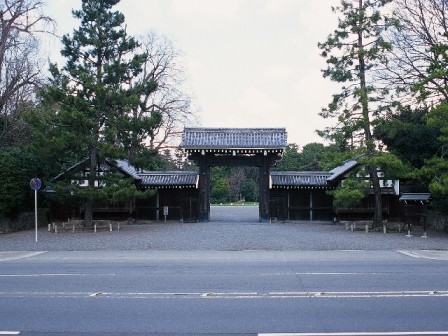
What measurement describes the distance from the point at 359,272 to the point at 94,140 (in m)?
18.6

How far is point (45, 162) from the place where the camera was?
28.9 m

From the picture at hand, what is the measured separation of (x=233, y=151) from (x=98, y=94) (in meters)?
11.9

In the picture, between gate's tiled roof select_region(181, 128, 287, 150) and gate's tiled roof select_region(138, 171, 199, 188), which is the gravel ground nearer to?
gate's tiled roof select_region(181, 128, 287, 150)

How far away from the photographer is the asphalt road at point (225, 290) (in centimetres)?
753

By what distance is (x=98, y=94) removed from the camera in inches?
1070

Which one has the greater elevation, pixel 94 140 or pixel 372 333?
pixel 94 140

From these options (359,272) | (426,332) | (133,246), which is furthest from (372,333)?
(133,246)

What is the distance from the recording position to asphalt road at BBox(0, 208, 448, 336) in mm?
7527

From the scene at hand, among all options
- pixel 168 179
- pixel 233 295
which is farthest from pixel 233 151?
pixel 233 295

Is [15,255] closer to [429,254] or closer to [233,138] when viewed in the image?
[429,254]

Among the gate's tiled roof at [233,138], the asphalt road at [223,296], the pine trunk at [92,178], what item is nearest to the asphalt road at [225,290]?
the asphalt road at [223,296]

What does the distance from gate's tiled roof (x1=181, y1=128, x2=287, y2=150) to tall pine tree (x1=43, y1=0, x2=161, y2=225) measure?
741 centimetres

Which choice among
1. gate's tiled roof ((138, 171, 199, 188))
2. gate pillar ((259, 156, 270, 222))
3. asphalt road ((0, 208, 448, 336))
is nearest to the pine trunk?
asphalt road ((0, 208, 448, 336))

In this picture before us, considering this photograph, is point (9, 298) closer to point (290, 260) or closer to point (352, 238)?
point (290, 260)
